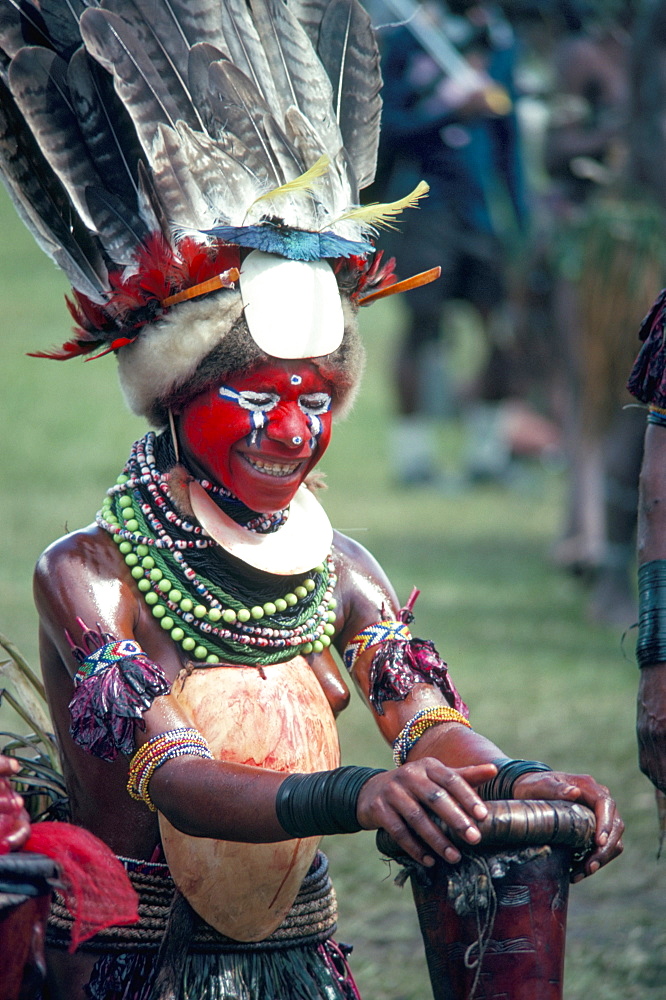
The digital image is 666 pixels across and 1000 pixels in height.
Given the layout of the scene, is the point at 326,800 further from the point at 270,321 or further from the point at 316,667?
the point at 270,321

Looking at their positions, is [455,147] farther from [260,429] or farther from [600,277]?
[260,429]

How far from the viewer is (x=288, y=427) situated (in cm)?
263

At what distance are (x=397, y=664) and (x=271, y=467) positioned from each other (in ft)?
1.62

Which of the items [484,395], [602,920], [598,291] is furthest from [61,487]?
[602,920]

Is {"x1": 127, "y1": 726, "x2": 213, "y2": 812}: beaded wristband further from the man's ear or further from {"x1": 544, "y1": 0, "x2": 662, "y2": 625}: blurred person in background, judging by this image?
{"x1": 544, "y1": 0, "x2": 662, "y2": 625}: blurred person in background

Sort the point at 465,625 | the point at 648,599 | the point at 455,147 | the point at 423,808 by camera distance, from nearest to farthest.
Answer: the point at 423,808 < the point at 648,599 < the point at 465,625 < the point at 455,147

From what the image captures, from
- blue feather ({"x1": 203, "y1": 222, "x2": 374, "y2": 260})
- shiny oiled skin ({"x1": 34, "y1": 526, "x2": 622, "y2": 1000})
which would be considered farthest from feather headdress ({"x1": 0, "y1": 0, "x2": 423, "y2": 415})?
shiny oiled skin ({"x1": 34, "y1": 526, "x2": 622, "y2": 1000})

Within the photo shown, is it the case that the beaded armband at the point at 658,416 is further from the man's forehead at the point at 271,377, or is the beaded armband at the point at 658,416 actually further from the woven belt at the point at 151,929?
the woven belt at the point at 151,929

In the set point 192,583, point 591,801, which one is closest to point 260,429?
point 192,583

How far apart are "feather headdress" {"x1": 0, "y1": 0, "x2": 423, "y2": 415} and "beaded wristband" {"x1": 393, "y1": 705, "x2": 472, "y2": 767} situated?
770 mm

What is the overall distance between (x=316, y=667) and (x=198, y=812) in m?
0.58

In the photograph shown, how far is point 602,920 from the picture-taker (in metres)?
4.11

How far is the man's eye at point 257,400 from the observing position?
2.64 m

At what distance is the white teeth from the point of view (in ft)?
8.74
